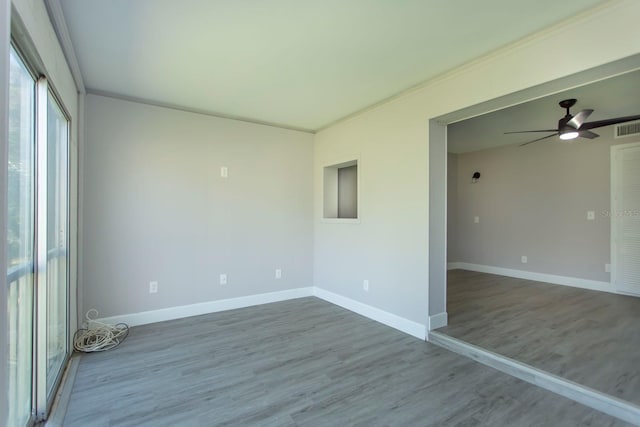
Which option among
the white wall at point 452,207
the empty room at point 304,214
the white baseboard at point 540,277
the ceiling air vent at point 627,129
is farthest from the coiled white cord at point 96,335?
the ceiling air vent at point 627,129

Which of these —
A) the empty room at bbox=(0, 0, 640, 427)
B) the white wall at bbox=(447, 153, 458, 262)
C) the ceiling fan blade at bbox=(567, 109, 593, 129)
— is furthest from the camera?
the white wall at bbox=(447, 153, 458, 262)

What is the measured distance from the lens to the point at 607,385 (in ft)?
6.91

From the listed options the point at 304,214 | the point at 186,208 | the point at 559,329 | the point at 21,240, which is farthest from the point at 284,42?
the point at 559,329

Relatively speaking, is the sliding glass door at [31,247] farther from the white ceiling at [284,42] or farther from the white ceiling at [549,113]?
the white ceiling at [549,113]

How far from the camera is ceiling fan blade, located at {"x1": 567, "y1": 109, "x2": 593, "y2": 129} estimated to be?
3170 millimetres

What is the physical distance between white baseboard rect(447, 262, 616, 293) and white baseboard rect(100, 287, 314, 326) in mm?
3730

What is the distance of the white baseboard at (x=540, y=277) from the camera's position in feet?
15.2

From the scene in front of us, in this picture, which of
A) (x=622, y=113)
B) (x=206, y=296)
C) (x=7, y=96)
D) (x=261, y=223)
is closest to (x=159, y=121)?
(x=261, y=223)

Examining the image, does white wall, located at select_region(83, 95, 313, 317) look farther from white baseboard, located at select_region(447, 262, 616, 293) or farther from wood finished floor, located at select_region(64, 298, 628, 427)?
white baseboard, located at select_region(447, 262, 616, 293)

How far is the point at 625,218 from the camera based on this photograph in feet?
14.4

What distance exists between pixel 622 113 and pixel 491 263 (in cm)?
320

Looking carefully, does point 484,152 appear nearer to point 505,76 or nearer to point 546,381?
point 505,76

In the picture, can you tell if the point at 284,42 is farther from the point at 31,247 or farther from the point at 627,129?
the point at 627,129

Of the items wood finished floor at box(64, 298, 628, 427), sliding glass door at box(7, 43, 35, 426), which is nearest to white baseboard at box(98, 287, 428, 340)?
wood finished floor at box(64, 298, 628, 427)
